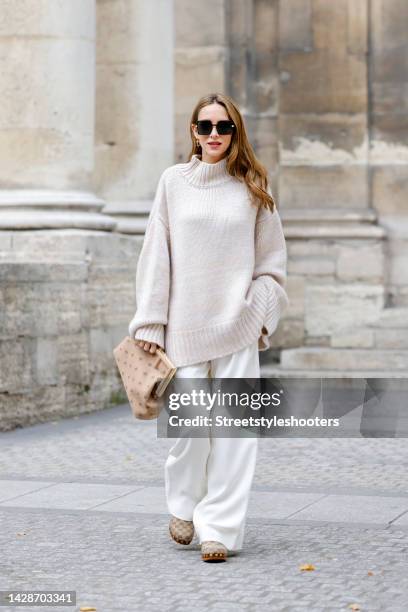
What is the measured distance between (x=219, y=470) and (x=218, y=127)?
138 cm

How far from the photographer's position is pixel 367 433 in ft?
33.1

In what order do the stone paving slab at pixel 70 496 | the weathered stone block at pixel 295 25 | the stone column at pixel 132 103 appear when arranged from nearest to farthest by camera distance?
the stone paving slab at pixel 70 496, the stone column at pixel 132 103, the weathered stone block at pixel 295 25

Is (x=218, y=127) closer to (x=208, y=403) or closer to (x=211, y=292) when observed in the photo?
(x=211, y=292)

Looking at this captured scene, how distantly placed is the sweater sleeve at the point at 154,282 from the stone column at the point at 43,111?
5390mm

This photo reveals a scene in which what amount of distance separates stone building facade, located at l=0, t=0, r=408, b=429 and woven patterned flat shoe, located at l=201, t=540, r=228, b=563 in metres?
4.44

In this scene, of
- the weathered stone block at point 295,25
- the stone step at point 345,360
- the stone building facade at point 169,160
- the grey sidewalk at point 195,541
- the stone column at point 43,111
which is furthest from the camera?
the weathered stone block at point 295,25

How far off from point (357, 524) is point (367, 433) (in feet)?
11.5

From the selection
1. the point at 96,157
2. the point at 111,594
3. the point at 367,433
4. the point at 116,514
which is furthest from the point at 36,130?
the point at 111,594

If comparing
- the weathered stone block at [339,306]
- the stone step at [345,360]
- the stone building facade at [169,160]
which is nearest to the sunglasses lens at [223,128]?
the stone building facade at [169,160]

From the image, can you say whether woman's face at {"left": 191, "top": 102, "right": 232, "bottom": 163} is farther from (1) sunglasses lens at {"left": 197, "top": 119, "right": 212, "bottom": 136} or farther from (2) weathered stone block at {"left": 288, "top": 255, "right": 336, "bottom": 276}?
(2) weathered stone block at {"left": 288, "top": 255, "right": 336, "bottom": 276}

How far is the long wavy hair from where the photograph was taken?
238 inches

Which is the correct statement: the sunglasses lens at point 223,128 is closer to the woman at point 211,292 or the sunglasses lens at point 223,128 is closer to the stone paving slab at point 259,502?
the woman at point 211,292

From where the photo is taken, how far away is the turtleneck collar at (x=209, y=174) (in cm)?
609

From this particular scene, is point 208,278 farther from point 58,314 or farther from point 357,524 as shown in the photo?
point 58,314
